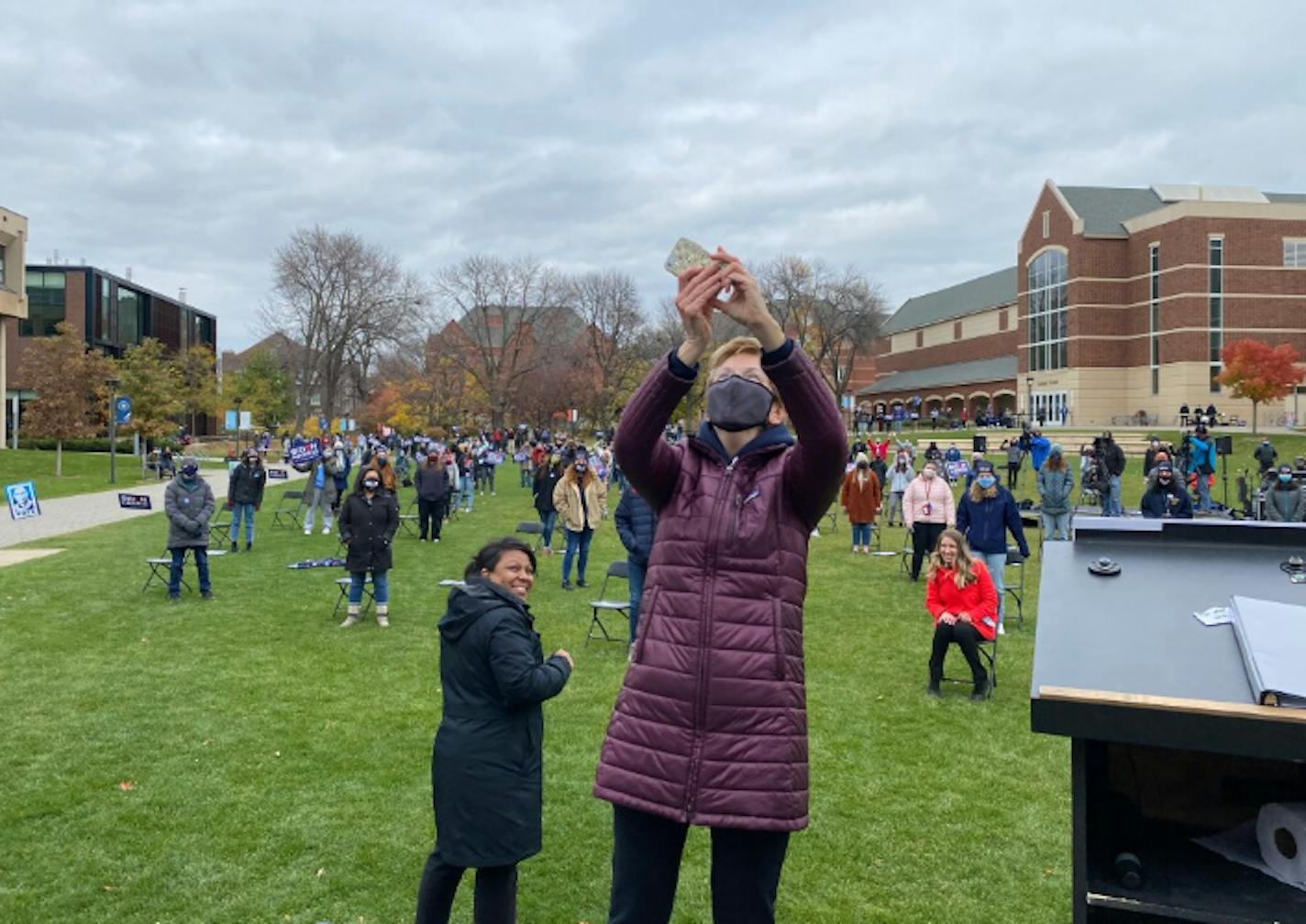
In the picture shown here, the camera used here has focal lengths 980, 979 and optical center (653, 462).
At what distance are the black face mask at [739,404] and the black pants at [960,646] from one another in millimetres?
6316

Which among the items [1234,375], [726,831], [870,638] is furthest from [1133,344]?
[726,831]

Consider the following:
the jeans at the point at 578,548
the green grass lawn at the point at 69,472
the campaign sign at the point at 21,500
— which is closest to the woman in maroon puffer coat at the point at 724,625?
the jeans at the point at 578,548

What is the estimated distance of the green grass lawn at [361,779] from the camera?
4.64m

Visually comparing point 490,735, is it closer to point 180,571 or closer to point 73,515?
point 180,571

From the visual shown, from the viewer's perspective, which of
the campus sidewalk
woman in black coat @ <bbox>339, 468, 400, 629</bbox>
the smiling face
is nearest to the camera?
the smiling face

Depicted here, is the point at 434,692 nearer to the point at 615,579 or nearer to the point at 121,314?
the point at 615,579

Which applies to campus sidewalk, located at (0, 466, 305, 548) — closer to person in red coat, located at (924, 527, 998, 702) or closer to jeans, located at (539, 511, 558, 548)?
jeans, located at (539, 511, 558, 548)

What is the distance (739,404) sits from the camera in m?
2.57

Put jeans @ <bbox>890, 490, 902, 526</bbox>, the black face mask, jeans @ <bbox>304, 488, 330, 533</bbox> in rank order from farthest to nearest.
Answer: jeans @ <bbox>890, 490, 902, 526</bbox> < jeans @ <bbox>304, 488, 330, 533</bbox> < the black face mask

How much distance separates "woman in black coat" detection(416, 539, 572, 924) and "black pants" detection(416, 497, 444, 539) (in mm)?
15624

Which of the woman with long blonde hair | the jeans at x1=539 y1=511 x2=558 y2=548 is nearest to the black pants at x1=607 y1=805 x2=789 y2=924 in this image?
the woman with long blonde hair

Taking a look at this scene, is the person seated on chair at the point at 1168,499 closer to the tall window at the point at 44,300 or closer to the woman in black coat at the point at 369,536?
the woman in black coat at the point at 369,536

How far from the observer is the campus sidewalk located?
20719 millimetres

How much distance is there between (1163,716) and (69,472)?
43.7m
